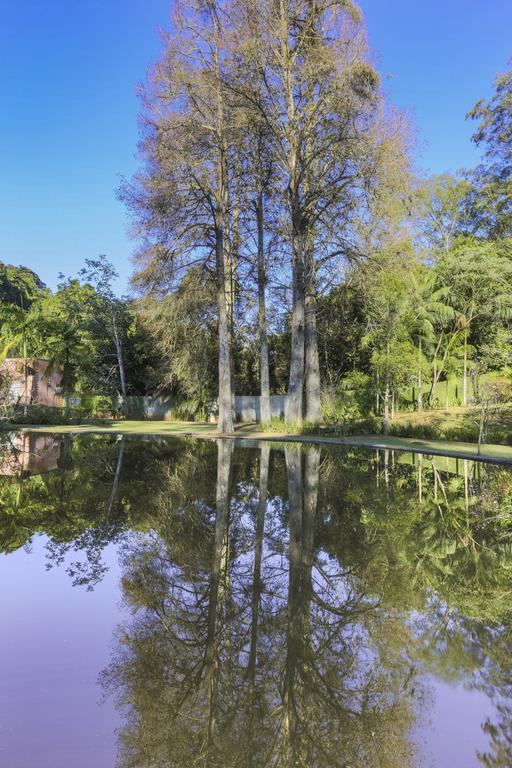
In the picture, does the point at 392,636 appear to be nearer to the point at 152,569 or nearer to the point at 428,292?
the point at 152,569

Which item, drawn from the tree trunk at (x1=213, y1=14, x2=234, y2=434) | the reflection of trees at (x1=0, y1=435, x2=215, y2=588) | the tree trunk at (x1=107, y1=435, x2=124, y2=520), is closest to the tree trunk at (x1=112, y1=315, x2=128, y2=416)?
the tree trunk at (x1=213, y1=14, x2=234, y2=434)

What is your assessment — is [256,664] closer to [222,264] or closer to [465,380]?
[222,264]

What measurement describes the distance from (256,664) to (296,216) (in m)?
19.1

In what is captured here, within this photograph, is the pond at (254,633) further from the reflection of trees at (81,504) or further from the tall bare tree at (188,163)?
the tall bare tree at (188,163)

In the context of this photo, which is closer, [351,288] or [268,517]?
[268,517]

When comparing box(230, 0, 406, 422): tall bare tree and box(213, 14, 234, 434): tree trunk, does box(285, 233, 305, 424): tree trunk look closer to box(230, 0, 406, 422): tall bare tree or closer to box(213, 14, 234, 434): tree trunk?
box(230, 0, 406, 422): tall bare tree

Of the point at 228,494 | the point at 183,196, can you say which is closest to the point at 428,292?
the point at 183,196

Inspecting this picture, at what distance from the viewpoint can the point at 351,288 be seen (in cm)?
2094

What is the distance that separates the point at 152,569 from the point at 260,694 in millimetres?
2100

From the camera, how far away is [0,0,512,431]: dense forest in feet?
63.2

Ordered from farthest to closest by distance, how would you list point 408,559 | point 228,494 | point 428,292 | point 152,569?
point 428,292, point 228,494, point 408,559, point 152,569

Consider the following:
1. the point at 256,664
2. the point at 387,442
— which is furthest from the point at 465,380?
the point at 256,664

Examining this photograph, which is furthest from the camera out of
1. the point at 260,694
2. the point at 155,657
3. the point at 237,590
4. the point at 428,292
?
the point at 428,292

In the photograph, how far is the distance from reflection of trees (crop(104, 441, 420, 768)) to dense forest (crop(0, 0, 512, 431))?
46.9 ft
